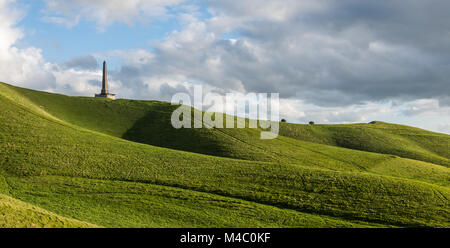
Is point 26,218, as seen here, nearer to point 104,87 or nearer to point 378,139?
point 378,139

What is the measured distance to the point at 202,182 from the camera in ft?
182

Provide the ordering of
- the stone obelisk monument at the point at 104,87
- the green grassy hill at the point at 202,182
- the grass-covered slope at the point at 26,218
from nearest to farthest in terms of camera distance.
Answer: the grass-covered slope at the point at 26,218
the green grassy hill at the point at 202,182
the stone obelisk monument at the point at 104,87

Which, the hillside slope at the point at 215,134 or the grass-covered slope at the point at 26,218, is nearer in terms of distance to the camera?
the grass-covered slope at the point at 26,218

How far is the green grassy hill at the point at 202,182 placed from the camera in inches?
1734

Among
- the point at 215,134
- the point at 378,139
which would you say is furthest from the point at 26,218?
the point at 378,139

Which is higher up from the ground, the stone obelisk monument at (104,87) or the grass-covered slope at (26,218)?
the stone obelisk monument at (104,87)

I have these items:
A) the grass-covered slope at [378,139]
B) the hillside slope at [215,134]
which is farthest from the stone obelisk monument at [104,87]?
the grass-covered slope at [378,139]

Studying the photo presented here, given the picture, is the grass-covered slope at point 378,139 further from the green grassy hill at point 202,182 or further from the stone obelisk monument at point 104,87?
the stone obelisk monument at point 104,87

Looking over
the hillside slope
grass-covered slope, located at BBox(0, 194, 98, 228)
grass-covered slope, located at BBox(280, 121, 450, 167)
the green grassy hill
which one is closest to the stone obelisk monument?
the hillside slope

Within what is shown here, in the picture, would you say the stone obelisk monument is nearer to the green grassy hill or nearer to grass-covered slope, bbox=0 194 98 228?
the green grassy hill

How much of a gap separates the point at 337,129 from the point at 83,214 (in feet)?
366

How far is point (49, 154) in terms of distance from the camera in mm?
61812
